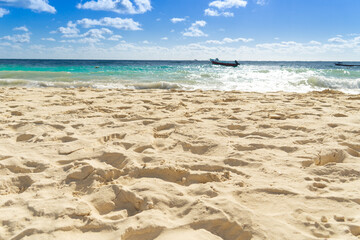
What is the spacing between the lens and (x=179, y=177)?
2191 mm

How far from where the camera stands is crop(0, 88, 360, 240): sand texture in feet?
5.17

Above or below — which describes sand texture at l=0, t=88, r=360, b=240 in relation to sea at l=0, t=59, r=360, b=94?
below

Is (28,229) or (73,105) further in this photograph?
(73,105)

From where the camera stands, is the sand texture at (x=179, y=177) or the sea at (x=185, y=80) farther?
the sea at (x=185, y=80)

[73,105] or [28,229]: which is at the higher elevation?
[73,105]

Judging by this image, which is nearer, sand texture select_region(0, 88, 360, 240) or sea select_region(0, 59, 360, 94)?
sand texture select_region(0, 88, 360, 240)

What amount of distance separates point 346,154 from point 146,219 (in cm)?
201

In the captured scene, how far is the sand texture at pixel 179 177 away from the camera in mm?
1576

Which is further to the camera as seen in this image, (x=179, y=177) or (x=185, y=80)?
(x=185, y=80)

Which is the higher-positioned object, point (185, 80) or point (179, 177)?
point (185, 80)

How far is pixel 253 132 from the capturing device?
10.6ft

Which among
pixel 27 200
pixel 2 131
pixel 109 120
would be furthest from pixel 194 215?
pixel 2 131

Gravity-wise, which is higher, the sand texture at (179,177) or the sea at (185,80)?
the sea at (185,80)

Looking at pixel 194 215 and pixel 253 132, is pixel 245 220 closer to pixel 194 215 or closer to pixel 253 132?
pixel 194 215
